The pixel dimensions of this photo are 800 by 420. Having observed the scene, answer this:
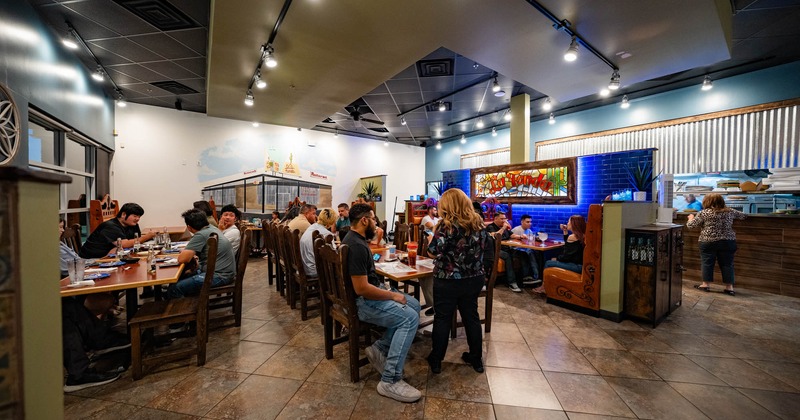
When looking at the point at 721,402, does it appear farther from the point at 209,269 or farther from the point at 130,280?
the point at 130,280

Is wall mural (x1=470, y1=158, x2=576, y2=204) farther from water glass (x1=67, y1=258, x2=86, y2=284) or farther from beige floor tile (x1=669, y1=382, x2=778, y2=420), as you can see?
water glass (x1=67, y1=258, x2=86, y2=284)

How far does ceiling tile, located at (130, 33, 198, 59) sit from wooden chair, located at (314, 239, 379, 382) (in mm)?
4345

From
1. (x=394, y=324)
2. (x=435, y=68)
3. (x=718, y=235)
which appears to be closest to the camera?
(x=394, y=324)

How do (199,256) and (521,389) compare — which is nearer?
(521,389)

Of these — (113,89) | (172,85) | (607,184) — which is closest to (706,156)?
(607,184)

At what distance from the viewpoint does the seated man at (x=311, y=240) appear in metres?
3.53

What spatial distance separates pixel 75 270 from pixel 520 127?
7194mm

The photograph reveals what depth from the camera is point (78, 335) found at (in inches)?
94.7

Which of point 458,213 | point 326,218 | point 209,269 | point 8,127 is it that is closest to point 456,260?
point 458,213

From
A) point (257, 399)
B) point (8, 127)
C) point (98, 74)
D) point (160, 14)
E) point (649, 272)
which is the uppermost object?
point (160, 14)

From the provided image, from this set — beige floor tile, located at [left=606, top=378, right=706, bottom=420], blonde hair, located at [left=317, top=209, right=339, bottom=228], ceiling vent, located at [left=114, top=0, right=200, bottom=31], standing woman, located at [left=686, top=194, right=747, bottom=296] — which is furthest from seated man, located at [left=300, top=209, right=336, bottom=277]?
standing woman, located at [left=686, top=194, right=747, bottom=296]

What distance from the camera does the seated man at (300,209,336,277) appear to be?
3531 millimetres

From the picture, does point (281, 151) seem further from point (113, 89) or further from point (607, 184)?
point (607, 184)

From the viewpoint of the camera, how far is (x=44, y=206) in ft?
3.00
